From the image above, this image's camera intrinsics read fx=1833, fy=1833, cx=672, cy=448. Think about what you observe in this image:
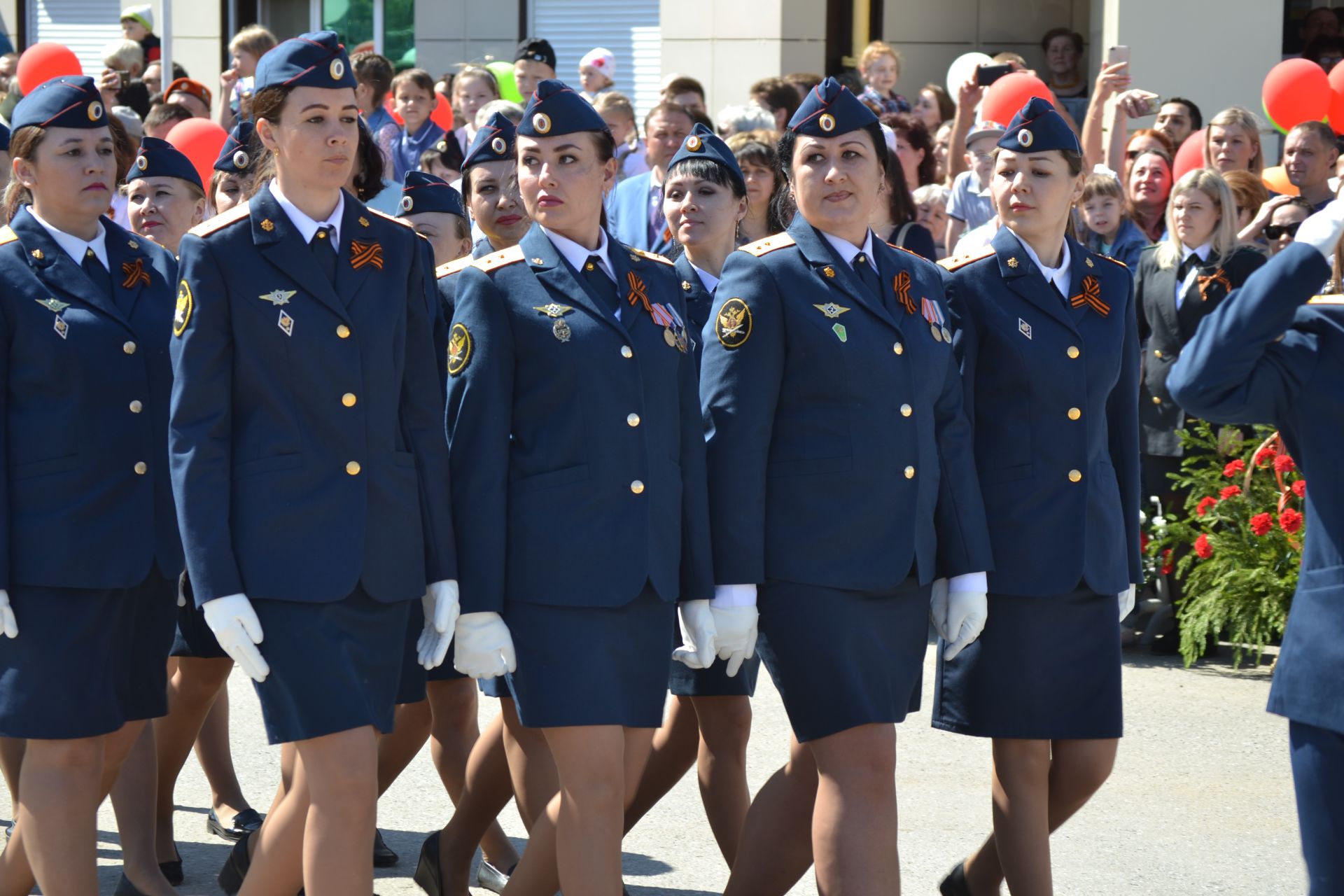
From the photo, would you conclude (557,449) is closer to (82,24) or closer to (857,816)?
(857,816)

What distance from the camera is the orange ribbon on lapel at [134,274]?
14.0 feet

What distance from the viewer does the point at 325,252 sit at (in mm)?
3721

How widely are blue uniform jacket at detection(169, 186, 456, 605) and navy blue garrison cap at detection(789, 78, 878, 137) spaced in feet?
3.54

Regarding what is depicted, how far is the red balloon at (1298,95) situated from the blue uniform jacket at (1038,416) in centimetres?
602

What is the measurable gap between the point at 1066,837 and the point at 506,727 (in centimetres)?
176

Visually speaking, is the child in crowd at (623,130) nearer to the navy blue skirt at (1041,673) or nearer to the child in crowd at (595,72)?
the child in crowd at (595,72)

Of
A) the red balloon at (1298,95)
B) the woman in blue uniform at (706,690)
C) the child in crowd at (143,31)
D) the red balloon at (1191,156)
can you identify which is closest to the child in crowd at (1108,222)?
the red balloon at (1191,156)

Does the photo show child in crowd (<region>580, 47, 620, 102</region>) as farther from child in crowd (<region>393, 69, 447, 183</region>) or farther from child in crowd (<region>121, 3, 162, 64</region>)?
child in crowd (<region>121, 3, 162, 64</region>)

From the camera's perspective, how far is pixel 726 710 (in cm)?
465

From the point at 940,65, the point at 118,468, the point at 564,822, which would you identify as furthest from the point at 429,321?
the point at 940,65

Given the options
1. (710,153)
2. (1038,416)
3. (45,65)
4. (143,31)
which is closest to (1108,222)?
(710,153)

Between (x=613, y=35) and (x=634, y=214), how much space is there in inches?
367

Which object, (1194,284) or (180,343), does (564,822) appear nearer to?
(180,343)

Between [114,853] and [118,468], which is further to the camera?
[114,853]
